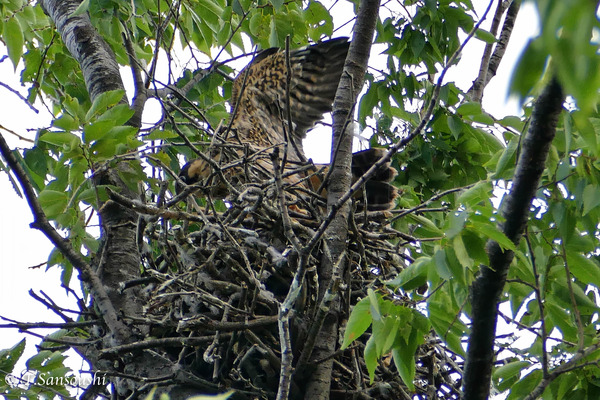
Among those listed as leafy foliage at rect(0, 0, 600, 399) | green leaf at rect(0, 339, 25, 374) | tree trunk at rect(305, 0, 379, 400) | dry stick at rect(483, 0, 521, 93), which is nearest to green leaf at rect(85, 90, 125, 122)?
leafy foliage at rect(0, 0, 600, 399)

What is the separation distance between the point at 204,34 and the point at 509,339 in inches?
81.6

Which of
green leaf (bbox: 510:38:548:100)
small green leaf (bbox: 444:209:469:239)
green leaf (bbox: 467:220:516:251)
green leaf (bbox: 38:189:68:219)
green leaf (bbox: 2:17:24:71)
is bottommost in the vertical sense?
green leaf (bbox: 510:38:548:100)

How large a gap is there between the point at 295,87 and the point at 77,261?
1968 millimetres

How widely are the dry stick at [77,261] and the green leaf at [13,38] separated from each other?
697 millimetres

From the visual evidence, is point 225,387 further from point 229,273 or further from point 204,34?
point 204,34

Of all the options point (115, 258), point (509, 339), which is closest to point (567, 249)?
point (509, 339)

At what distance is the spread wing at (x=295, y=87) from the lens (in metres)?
3.76

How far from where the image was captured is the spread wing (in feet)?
12.3

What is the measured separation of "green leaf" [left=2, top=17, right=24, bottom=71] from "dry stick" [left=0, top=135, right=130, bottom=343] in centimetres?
70

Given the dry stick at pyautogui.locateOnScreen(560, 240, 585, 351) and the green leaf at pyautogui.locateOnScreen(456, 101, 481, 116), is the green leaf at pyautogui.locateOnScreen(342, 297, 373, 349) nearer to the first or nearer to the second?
the dry stick at pyautogui.locateOnScreen(560, 240, 585, 351)

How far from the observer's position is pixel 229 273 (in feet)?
7.94

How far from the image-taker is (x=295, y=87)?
3.85 metres

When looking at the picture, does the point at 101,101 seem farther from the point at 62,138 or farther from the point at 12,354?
the point at 12,354

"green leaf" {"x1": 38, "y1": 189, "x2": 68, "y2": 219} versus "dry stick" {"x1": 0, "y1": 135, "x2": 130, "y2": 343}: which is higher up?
"green leaf" {"x1": 38, "y1": 189, "x2": 68, "y2": 219}
